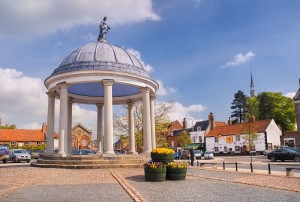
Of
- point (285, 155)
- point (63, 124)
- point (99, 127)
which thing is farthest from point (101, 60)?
point (285, 155)

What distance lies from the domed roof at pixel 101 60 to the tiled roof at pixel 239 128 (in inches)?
1569

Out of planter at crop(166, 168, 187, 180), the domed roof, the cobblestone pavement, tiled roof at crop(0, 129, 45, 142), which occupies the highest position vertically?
the domed roof

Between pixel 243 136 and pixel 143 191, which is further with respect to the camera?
pixel 243 136

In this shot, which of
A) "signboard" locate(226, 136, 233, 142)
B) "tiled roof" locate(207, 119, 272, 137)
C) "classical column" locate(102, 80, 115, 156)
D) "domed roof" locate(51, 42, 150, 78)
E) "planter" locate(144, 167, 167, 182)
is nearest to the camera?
"planter" locate(144, 167, 167, 182)

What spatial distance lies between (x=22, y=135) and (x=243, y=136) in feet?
192

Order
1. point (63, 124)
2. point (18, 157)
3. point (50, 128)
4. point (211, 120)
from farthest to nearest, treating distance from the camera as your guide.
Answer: point (211, 120) → point (18, 157) → point (50, 128) → point (63, 124)

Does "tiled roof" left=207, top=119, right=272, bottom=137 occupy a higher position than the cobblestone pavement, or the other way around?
"tiled roof" left=207, top=119, right=272, bottom=137

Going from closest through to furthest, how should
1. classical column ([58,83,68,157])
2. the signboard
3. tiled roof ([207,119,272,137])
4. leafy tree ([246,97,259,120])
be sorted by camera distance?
classical column ([58,83,68,157])
tiled roof ([207,119,272,137])
the signboard
leafy tree ([246,97,259,120])

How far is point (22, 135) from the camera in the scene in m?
81.1

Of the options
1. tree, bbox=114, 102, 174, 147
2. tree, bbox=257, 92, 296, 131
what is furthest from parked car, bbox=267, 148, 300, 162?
tree, bbox=257, 92, 296, 131

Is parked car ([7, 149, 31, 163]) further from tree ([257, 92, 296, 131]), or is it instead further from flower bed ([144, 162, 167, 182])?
tree ([257, 92, 296, 131])

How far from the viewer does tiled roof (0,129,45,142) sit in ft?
259

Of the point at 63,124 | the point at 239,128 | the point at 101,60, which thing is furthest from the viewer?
the point at 239,128

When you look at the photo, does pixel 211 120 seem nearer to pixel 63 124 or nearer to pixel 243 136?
pixel 243 136
